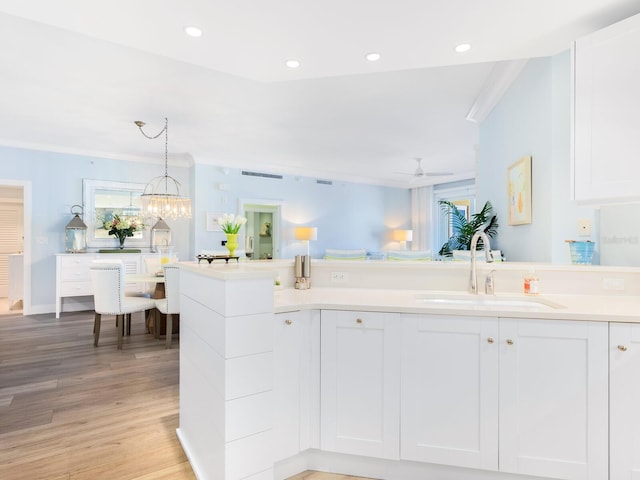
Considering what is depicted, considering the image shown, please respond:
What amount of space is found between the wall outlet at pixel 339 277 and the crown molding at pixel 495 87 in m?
2.39

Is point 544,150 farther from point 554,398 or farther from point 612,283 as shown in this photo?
point 554,398

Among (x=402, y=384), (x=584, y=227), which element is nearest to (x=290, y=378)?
(x=402, y=384)

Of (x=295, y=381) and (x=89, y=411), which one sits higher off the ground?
(x=295, y=381)

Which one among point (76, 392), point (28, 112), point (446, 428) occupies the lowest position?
point (76, 392)

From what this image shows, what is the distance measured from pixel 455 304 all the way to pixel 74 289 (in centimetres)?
577

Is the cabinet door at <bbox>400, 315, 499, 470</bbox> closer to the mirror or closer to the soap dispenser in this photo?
the soap dispenser

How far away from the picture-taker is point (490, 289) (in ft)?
6.97

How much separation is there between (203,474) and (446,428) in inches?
47.5

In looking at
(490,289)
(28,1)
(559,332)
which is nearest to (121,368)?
(28,1)

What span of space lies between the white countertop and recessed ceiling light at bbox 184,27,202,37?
1595 mm

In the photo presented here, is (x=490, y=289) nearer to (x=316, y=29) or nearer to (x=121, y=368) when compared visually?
(x=316, y=29)

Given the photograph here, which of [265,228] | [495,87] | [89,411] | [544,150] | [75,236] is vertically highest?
[495,87]

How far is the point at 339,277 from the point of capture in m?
2.46

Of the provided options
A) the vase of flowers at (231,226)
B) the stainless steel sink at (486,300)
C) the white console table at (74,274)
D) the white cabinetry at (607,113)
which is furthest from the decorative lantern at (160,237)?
the white cabinetry at (607,113)
